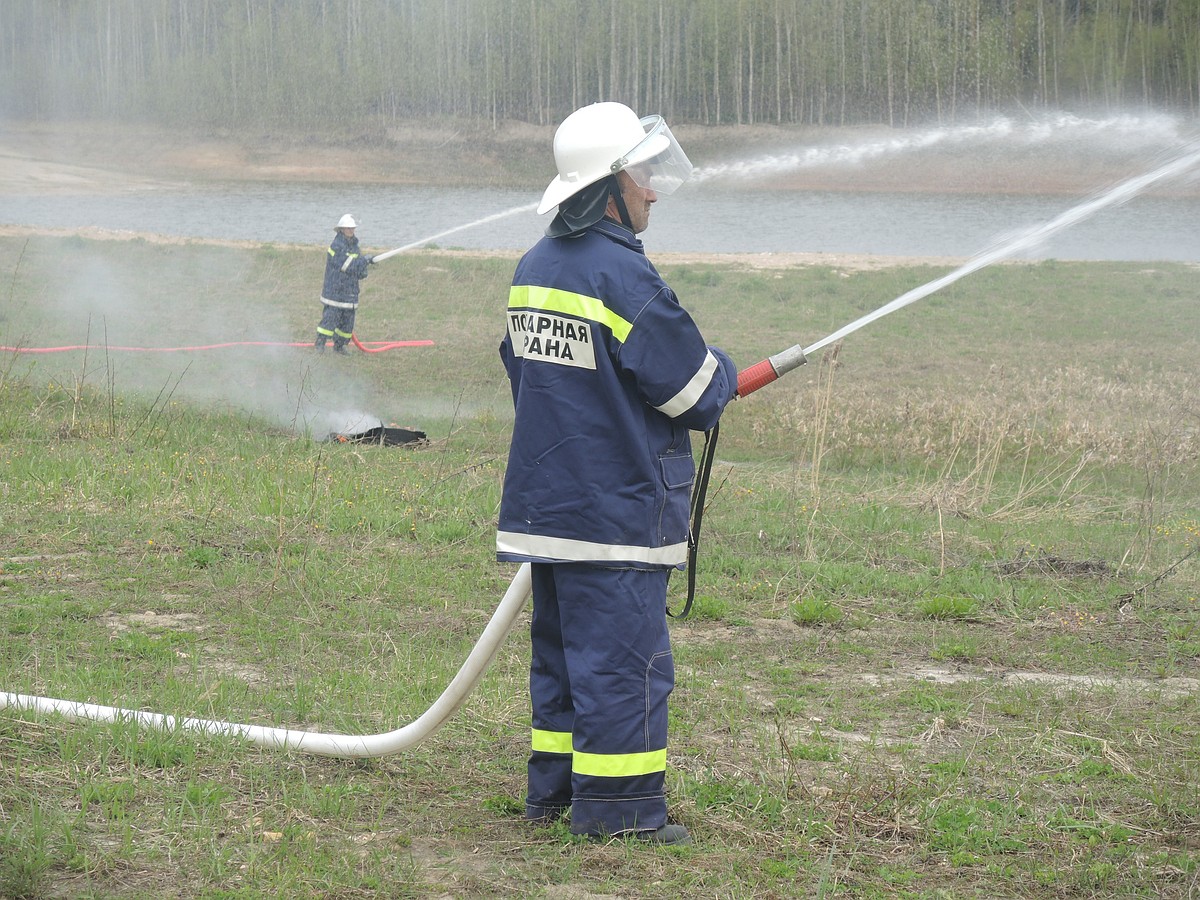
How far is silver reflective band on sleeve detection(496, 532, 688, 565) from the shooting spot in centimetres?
357

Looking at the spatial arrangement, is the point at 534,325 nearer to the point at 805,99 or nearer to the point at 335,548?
the point at 335,548

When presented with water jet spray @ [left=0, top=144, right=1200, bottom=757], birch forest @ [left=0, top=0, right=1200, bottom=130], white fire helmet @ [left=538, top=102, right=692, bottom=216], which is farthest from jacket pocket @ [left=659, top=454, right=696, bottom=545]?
birch forest @ [left=0, top=0, right=1200, bottom=130]

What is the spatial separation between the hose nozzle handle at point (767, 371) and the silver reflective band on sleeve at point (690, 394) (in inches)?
12.3

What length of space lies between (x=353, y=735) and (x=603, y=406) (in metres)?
1.54

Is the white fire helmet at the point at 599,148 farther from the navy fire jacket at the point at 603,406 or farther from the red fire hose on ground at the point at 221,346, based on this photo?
the red fire hose on ground at the point at 221,346

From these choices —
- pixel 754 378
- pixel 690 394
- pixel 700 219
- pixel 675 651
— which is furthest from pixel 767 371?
pixel 700 219

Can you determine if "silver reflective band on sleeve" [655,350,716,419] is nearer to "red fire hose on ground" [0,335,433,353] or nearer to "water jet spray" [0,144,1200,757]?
"water jet spray" [0,144,1200,757]

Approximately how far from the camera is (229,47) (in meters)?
36.4

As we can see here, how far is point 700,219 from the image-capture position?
38.2 metres

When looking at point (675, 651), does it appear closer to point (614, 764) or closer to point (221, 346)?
point (614, 764)

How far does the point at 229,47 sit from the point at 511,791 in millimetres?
36411

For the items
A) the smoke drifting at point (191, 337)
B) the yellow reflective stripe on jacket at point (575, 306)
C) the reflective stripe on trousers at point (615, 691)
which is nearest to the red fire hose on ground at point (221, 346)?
the smoke drifting at point (191, 337)

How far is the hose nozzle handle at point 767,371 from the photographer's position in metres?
3.94

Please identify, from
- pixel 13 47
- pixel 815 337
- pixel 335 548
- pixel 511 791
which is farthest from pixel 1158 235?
pixel 511 791
